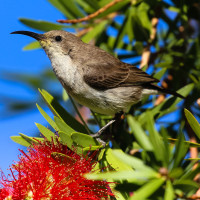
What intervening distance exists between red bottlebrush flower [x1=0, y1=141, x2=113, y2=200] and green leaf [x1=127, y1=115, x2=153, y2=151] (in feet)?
2.55

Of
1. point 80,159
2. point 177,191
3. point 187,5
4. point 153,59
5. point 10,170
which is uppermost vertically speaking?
point 187,5

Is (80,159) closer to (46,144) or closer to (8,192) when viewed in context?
(46,144)

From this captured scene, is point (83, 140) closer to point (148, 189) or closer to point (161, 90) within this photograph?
point (148, 189)

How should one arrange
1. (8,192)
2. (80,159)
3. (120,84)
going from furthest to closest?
(120,84) → (80,159) → (8,192)

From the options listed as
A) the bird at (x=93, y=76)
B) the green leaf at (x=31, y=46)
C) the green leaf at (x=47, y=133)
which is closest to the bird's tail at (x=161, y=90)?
the bird at (x=93, y=76)

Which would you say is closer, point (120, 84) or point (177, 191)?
point (177, 191)

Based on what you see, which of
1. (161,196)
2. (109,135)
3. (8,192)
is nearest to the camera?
(161,196)

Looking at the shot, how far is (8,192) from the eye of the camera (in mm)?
1815

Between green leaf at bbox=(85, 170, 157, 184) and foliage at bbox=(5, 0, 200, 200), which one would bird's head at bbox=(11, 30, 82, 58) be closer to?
foliage at bbox=(5, 0, 200, 200)

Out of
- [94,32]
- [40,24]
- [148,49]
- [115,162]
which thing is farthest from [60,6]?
[115,162]

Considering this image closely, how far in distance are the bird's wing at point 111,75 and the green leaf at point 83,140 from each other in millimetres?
1322

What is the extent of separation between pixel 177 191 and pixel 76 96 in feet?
6.63

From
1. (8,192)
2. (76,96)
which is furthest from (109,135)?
(8,192)

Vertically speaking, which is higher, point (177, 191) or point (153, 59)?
point (153, 59)
